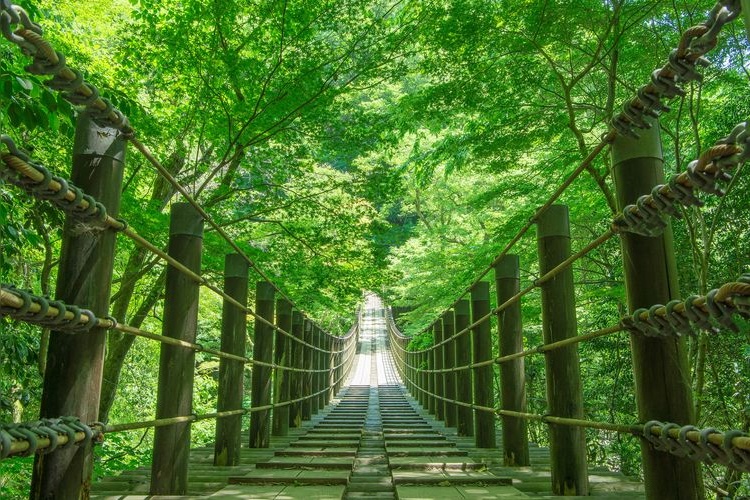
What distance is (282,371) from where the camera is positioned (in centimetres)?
438

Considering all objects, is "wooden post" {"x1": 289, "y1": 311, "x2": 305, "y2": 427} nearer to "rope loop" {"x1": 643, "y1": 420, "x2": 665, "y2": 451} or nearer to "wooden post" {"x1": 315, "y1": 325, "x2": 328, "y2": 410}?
"wooden post" {"x1": 315, "y1": 325, "x2": 328, "y2": 410}

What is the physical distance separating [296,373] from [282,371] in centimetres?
56

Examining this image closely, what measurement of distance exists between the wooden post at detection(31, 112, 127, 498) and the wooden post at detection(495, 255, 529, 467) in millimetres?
1970

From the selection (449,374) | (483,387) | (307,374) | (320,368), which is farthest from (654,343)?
(320,368)

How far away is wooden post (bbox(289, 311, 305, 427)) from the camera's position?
4846 millimetres

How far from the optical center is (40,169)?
3.24 ft

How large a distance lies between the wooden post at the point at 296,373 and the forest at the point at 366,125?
81 centimetres

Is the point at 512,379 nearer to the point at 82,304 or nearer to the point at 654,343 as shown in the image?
the point at 654,343

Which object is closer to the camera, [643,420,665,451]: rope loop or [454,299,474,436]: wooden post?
[643,420,665,451]: rope loop

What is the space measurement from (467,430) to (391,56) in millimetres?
3194

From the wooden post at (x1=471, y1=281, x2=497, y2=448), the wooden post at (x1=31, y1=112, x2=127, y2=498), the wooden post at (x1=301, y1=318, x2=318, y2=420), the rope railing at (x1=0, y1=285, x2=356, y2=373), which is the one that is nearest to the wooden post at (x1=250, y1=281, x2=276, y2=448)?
the wooden post at (x1=471, y1=281, x2=497, y2=448)

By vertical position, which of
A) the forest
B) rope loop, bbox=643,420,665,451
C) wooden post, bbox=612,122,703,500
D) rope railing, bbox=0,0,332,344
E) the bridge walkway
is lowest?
the bridge walkway

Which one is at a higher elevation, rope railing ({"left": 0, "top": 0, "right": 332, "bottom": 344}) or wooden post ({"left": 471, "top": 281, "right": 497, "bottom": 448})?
rope railing ({"left": 0, "top": 0, "right": 332, "bottom": 344})

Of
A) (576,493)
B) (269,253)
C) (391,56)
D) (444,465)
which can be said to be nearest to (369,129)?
(391,56)
